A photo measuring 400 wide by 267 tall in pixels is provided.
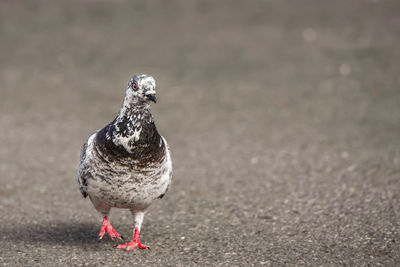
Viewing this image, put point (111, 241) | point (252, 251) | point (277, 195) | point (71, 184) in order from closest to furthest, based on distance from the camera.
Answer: point (252, 251)
point (111, 241)
point (277, 195)
point (71, 184)

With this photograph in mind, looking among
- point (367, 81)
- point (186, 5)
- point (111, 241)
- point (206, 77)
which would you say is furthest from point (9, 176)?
point (186, 5)

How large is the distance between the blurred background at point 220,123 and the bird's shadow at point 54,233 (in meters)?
0.03

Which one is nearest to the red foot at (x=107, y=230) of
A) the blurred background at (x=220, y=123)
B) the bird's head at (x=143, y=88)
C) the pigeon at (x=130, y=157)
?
the blurred background at (x=220, y=123)

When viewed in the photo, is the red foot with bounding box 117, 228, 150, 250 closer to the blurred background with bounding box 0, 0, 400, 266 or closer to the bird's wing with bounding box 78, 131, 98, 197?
the blurred background with bounding box 0, 0, 400, 266

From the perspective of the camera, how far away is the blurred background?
619 centimetres

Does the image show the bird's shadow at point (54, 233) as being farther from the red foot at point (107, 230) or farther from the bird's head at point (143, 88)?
the bird's head at point (143, 88)

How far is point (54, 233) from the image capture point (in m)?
6.47

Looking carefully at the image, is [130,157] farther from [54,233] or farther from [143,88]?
[54,233]

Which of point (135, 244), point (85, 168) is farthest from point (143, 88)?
point (135, 244)

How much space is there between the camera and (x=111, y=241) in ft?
20.4

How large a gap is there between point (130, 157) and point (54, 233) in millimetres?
1698

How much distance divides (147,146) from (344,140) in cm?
513

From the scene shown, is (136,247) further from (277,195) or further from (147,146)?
(277,195)

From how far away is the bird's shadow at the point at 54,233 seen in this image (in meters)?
6.23
